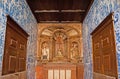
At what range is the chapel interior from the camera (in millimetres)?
2186

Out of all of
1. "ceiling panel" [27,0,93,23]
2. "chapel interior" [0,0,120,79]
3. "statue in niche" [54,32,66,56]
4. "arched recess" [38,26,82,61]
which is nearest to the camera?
"chapel interior" [0,0,120,79]

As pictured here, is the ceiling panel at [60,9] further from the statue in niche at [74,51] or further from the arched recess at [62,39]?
the statue in niche at [74,51]

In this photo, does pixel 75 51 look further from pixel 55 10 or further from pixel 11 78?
pixel 11 78

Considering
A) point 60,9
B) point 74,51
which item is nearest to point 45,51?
point 74,51

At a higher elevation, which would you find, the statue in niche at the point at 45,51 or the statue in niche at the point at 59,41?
the statue in niche at the point at 59,41

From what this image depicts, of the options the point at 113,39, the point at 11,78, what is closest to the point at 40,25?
the point at 11,78

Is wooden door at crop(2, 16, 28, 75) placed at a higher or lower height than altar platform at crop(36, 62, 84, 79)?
higher

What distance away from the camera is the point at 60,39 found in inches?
252

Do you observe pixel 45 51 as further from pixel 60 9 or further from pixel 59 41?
pixel 60 9

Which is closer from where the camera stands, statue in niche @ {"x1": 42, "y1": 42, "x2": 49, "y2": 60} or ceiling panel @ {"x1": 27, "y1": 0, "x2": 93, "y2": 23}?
ceiling panel @ {"x1": 27, "y1": 0, "x2": 93, "y2": 23}

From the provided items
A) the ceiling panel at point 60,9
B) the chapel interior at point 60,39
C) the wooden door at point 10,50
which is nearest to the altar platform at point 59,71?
the chapel interior at point 60,39

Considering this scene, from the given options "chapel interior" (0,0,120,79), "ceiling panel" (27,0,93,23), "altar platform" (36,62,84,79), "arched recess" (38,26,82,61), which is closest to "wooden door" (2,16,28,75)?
"chapel interior" (0,0,120,79)

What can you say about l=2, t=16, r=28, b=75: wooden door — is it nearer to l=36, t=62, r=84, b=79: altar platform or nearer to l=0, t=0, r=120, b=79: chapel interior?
l=0, t=0, r=120, b=79: chapel interior

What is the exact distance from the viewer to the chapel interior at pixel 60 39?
2186mm
